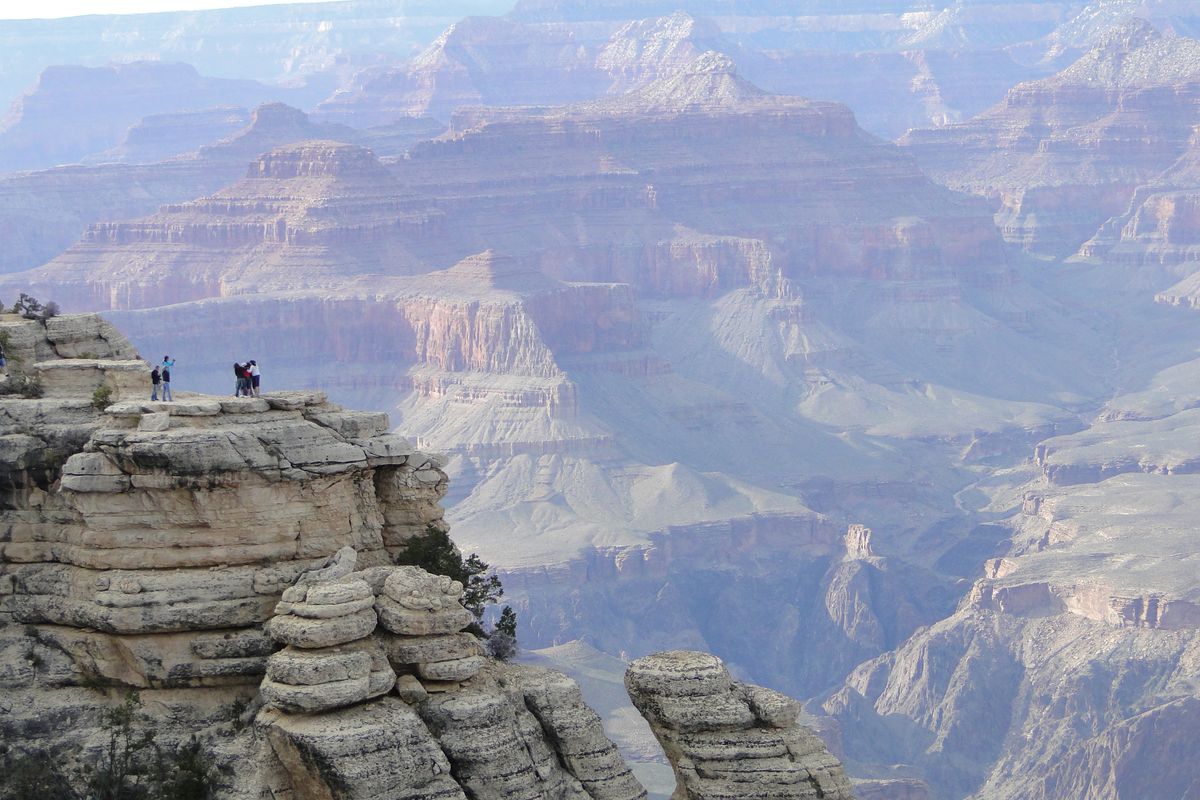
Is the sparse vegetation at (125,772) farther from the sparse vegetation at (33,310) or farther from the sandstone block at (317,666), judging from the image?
the sparse vegetation at (33,310)

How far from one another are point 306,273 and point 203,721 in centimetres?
16139

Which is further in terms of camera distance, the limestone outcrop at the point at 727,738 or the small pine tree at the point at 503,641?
the small pine tree at the point at 503,641

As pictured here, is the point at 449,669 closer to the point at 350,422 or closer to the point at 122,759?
the point at 350,422

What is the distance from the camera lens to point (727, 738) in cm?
3506

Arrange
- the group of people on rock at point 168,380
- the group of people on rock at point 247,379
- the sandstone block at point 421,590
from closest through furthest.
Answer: the sandstone block at point 421,590, the group of people on rock at point 168,380, the group of people on rock at point 247,379

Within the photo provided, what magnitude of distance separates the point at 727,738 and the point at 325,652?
610 centimetres

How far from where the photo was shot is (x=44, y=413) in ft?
121

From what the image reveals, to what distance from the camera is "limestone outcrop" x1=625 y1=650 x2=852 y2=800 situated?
34.6m

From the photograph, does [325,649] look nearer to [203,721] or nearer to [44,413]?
[203,721]

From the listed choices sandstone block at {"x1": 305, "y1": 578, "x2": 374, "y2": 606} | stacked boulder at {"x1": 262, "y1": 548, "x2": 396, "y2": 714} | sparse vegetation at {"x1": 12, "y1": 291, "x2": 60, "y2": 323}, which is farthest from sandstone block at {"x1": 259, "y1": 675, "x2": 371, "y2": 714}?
sparse vegetation at {"x1": 12, "y1": 291, "x2": 60, "y2": 323}

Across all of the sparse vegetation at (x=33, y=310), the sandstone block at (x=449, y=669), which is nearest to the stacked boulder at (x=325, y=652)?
the sandstone block at (x=449, y=669)

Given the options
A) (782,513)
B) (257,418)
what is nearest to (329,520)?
(257,418)

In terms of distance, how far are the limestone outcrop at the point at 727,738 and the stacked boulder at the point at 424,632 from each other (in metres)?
2.80

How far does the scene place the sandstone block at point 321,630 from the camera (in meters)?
33.0
